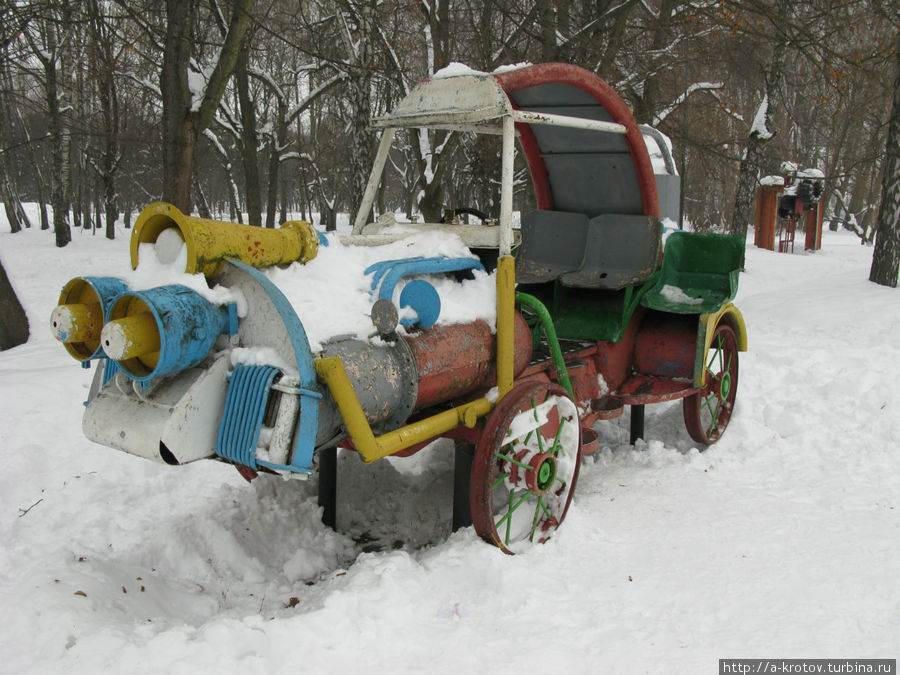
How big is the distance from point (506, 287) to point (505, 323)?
6.4 inches

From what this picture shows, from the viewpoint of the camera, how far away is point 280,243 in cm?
273

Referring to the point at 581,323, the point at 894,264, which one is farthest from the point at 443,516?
the point at 894,264

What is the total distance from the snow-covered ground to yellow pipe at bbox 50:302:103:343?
39.3 inches

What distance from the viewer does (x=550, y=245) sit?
485 centimetres

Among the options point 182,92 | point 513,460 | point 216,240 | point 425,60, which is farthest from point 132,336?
point 425,60

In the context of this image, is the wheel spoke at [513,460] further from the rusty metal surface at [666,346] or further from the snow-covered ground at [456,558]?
the rusty metal surface at [666,346]

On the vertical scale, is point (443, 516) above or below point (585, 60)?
below

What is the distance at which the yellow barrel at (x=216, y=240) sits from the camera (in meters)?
2.46

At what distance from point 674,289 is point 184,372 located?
10.6ft

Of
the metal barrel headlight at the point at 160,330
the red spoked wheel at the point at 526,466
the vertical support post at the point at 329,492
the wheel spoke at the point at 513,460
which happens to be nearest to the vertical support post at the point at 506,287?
the red spoked wheel at the point at 526,466

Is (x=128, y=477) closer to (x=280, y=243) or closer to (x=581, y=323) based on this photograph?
(x=280, y=243)

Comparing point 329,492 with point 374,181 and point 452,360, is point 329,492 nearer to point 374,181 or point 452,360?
point 452,360

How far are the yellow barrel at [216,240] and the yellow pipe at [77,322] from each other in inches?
9.5

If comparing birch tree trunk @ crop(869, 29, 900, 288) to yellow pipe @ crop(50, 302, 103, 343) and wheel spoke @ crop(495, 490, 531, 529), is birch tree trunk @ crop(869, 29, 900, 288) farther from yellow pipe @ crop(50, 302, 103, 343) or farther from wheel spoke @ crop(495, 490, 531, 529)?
yellow pipe @ crop(50, 302, 103, 343)
